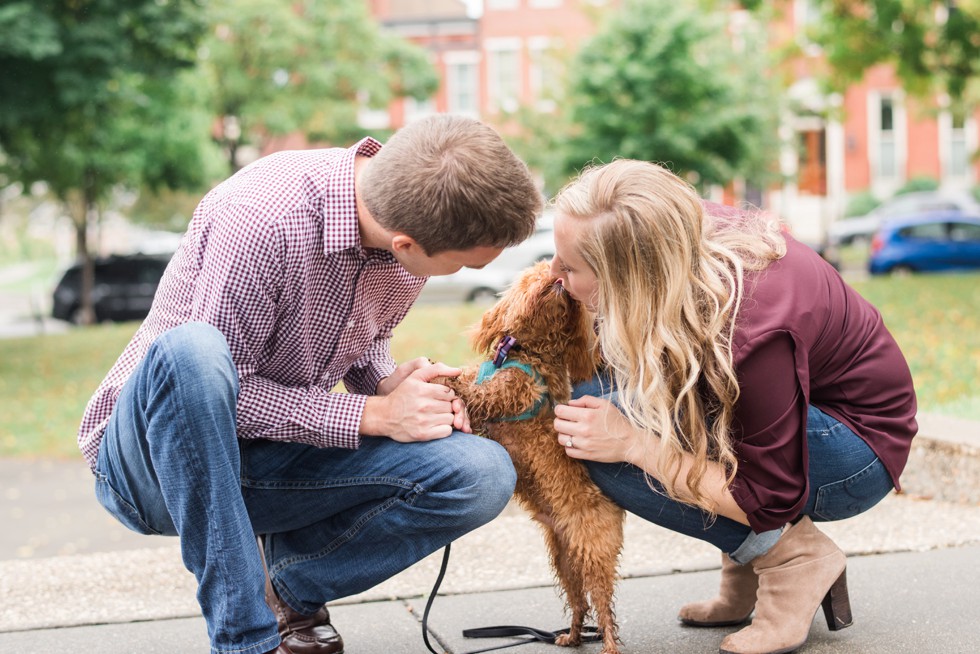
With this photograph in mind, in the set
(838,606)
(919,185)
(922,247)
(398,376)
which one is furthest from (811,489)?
(919,185)

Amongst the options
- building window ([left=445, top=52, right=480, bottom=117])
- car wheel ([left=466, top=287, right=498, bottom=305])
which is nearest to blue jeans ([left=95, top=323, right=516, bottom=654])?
car wheel ([left=466, top=287, right=498, bottom=305])

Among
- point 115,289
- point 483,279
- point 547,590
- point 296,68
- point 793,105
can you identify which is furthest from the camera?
point 793,105

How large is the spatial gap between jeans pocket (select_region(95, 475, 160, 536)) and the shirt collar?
795 mm

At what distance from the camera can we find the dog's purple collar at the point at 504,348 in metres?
2.73

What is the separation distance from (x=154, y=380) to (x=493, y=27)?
124 ft

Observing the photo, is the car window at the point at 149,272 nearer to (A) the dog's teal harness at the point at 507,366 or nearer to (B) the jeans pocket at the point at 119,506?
(B) the jeans pocket at the point at 119,506

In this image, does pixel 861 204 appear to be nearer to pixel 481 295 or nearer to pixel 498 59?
pixel 498 59

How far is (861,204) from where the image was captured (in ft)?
111

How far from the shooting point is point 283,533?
2.88 m

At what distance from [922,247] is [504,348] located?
70.2 ft

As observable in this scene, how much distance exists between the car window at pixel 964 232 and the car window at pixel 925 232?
0.64ft

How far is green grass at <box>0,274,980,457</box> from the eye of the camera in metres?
7.85

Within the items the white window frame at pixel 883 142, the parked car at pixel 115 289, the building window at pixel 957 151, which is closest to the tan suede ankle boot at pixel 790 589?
Answer: the parked car at pixel 115 289

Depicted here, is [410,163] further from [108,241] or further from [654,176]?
[108,241]
